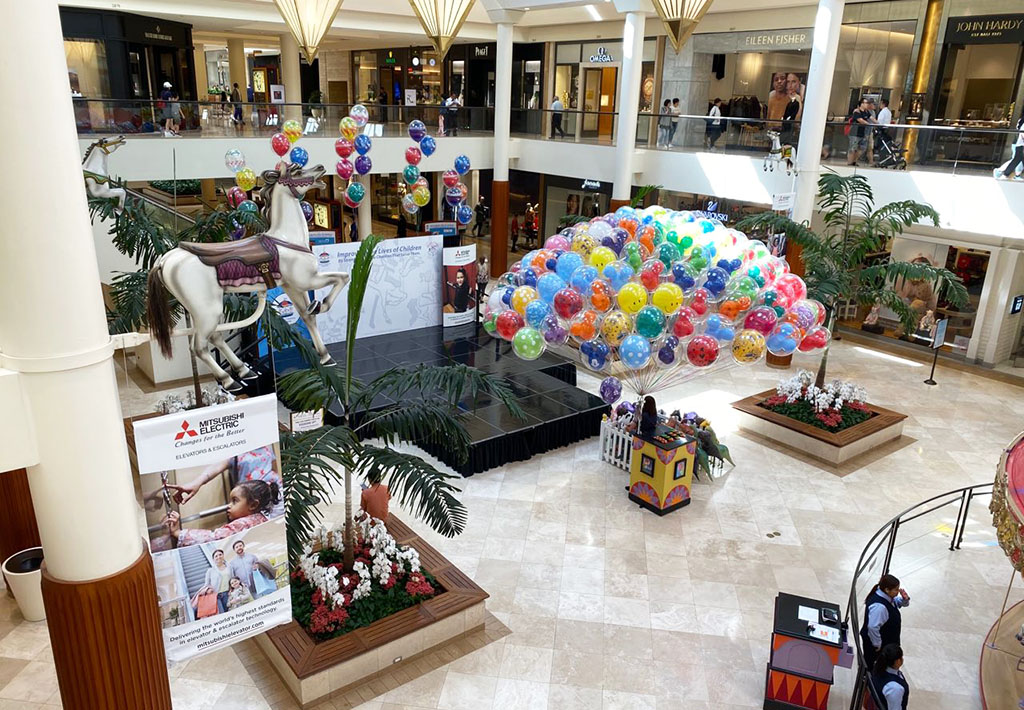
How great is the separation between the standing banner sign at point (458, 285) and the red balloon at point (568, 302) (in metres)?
7.38

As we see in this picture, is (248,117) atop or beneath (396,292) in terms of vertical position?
atop

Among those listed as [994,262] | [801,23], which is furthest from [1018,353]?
[801,23]

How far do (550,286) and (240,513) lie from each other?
6018 mm

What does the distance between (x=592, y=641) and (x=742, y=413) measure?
695 cm

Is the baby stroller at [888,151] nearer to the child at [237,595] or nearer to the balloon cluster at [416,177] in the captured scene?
the balloon cluster at [416,177]

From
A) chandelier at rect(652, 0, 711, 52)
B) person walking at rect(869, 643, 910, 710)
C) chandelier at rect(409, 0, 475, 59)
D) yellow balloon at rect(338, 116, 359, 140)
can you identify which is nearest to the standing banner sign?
yellow balloon at rect(338, 116, 359, 140)

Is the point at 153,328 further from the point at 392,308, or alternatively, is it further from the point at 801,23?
the point at 801,23

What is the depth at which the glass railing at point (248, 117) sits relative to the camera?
16.1 metres

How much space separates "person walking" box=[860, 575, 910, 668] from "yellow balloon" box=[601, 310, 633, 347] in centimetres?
388

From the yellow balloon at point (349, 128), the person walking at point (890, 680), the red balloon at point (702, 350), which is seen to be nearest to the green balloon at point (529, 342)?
the red balloon at point (702, 350)

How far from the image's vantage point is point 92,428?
3781 mm

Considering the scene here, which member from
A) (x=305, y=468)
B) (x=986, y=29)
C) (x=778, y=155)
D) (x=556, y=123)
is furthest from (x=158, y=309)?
(x=986, y=29)

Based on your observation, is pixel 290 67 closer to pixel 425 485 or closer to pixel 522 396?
pixel 522 396

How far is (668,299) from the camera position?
9.21 metres
